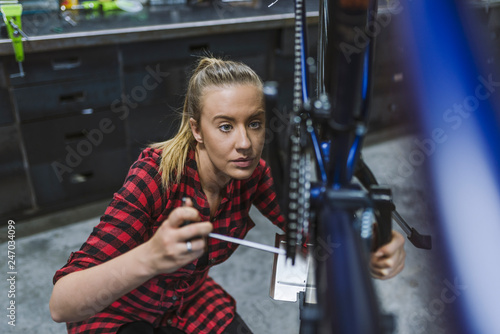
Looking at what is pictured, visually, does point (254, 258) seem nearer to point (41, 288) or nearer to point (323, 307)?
point (41, 288)

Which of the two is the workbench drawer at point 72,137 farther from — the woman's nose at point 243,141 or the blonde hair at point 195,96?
the woman's nose at point 243,141

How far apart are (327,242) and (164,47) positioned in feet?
5.25

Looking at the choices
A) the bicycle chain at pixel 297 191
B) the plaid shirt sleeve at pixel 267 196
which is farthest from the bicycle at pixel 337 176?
the plaid shirt sleeve at pixel 267 196

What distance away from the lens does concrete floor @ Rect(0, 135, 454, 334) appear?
1366mm

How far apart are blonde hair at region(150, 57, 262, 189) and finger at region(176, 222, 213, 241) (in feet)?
1.08

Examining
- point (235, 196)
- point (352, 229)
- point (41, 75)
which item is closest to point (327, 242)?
point (352, 229)

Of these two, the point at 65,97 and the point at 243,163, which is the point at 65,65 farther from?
the point at 243,163

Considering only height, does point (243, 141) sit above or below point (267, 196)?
above

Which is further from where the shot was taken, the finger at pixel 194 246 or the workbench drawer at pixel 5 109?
the workbench drawer at pixel 5 109

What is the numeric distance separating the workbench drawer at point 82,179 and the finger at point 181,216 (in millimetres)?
1489

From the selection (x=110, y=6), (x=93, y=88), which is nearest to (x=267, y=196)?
(x=93, y=88)

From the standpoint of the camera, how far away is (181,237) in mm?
387

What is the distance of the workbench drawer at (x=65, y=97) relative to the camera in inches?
62.9

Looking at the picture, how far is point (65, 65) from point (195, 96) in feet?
3.60
